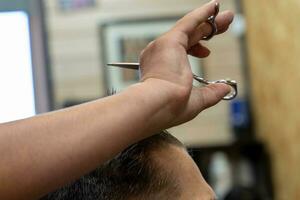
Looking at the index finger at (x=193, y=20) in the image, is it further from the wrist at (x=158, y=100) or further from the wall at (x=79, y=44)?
the wall at (x=79, y=44)

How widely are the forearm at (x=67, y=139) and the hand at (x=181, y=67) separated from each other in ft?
0.13

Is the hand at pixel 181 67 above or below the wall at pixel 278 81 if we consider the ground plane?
above

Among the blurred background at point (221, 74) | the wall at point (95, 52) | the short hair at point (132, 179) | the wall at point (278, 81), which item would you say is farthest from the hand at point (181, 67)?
the wall at point (95, 52)

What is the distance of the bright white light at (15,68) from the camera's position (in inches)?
66.6

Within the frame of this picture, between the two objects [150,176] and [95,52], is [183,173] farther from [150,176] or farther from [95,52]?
[95,52]

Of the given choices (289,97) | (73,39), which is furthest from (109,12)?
(289,97)

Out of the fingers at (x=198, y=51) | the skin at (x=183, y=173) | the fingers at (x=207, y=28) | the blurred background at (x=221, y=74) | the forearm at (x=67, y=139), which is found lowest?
the blurred background at (x=221, y=74)

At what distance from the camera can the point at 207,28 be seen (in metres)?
0.86

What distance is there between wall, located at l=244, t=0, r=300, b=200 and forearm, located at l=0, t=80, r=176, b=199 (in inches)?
70.7

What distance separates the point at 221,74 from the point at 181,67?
2.87 metres

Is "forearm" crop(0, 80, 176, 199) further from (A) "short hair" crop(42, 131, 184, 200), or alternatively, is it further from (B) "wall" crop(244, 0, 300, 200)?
(B) "wall" crop(244, 0, 300, 200)

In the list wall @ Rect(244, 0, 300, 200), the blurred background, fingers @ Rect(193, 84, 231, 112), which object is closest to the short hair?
fingers @ Rect(193, 84, 231, 112)

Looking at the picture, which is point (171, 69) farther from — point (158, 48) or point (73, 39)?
point (73, 39)

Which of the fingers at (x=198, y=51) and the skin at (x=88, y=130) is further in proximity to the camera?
the fingers at (x=198, y=51)
